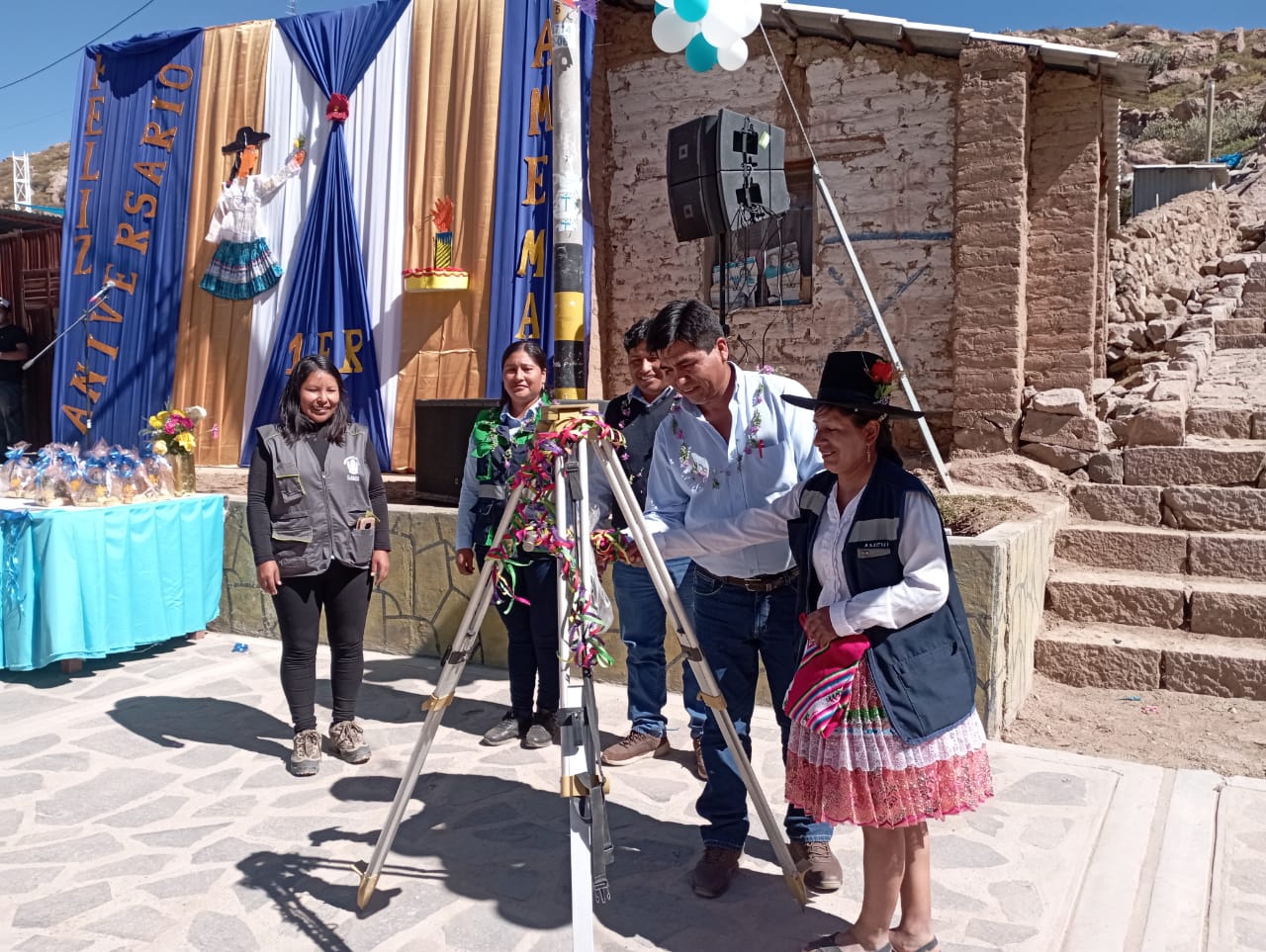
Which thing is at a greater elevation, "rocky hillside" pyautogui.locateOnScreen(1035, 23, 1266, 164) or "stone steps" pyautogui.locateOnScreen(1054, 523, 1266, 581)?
"rocky hillside" pyautogui.locateOnScreen(1035, 23, 1266, 164)

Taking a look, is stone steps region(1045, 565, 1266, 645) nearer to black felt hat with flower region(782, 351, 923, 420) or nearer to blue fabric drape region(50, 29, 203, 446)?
black felt hat with flower region(782, 351, 923, 420)

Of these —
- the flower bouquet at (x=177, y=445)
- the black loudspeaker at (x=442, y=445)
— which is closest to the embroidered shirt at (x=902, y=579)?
the black loudspeaker at (x=442, y=445)

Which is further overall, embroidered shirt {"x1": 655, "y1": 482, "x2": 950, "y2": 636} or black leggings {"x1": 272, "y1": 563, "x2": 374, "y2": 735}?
black leggings {"x1": 272, "y1": 563, "x2": 374, "y2": 735}

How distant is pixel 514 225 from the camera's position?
838 cm

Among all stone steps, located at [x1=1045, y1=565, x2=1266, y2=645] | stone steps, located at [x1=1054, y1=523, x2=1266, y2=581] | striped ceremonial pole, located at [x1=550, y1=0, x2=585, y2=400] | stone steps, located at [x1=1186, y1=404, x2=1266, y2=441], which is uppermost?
striped ceremonial pole, located at [x1=550, y1=0, x2=585, y2=400]

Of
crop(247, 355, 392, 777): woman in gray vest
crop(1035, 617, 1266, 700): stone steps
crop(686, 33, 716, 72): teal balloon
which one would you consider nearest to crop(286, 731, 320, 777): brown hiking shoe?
crop(247, 355, 392, 777): woman in gray vest

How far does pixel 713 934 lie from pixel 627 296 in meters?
6.74

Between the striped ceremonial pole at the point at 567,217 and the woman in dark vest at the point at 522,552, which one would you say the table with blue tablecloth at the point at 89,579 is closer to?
the woman in dark vest at the point at 522,552

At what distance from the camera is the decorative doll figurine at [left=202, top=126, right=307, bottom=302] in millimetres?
9672

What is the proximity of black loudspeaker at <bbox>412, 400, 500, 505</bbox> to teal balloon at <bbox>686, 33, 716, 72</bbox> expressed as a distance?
2.62 m

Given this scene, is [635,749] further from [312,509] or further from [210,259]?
[210,259]

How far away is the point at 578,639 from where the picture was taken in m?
2.42

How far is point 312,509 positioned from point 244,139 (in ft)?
24.0

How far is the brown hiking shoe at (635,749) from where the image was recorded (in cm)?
416
